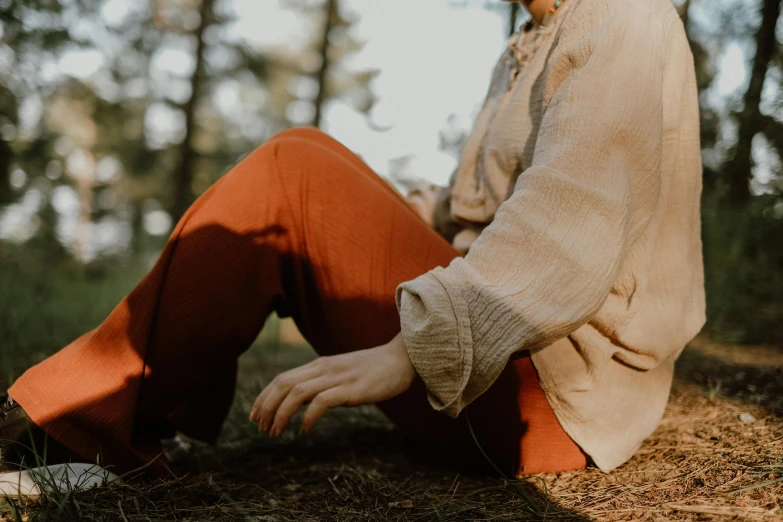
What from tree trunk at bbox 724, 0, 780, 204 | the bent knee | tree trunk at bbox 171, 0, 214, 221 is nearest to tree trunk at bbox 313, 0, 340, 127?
tree trunk at bbox 171, 0, 214, 221

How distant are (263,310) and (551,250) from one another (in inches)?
25.4

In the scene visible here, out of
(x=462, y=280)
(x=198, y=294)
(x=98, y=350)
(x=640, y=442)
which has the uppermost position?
(x=462, y=280)

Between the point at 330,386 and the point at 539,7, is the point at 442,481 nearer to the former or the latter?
the point at 330,386

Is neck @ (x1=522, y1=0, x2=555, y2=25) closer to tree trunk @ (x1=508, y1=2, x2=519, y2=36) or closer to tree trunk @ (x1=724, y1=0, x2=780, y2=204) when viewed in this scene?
tree trunk @ (x1=724, y1=0, x2=780, y2=204)

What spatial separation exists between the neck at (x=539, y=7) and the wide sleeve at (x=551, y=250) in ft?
1.46

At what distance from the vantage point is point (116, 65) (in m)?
9.10

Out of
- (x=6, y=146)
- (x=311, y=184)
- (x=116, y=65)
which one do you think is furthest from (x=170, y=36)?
(x=311, y=184)

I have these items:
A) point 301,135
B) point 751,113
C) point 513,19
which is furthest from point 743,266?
point 513,19

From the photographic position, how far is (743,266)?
140 inches

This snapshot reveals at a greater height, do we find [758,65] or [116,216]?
[758,65]

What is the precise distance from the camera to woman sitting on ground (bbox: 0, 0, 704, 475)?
33.4 inches

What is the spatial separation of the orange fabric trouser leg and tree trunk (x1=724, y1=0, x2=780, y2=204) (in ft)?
10.4

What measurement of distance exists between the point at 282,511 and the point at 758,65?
14.7 ft

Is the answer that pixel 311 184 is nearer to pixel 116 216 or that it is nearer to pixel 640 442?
pixel 640 442
